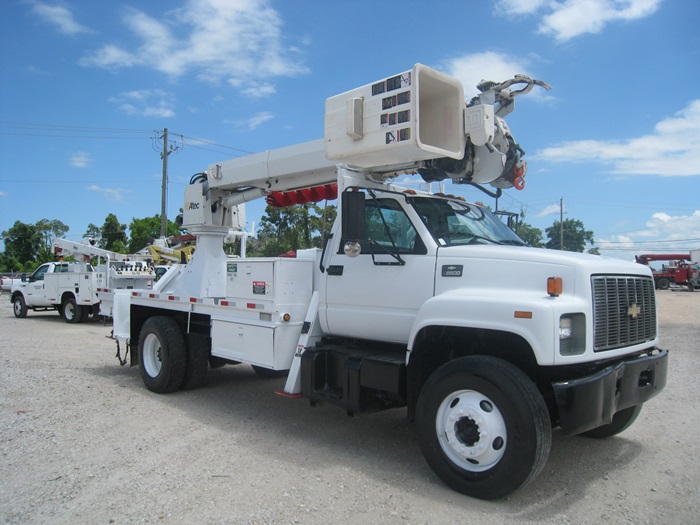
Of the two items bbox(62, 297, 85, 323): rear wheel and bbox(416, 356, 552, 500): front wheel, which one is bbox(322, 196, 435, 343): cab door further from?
bbox(62, 297, 85, 323): rear wheel

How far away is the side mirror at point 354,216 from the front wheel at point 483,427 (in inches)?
53.4

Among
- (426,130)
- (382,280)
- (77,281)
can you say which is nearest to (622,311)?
(382,280)

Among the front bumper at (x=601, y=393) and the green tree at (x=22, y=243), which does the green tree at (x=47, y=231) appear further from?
the front bumper at (x=601, y=393)

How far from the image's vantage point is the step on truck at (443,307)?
408cm

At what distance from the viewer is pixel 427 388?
452cm

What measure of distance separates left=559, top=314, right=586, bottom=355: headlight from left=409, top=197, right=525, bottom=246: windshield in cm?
130

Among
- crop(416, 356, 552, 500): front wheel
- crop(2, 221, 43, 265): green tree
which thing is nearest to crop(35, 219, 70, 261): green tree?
crop(2, 221, 43, 265): green tree

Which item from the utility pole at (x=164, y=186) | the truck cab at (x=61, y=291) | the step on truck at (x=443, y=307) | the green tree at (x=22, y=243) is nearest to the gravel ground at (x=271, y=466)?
the step on truck at (x=443, y=307)

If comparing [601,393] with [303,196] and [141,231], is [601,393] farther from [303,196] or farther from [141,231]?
[141,231]

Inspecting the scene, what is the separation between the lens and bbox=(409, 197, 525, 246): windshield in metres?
5.18

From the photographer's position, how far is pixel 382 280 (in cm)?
522

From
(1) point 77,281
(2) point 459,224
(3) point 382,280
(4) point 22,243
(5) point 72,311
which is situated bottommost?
(5) point 72,311

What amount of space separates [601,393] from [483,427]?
878 mm

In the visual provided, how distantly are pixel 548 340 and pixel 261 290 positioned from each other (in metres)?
3.21
